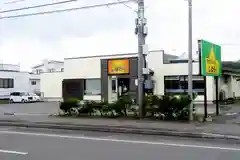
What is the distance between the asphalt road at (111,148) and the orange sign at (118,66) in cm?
2354

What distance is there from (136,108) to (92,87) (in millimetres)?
21227

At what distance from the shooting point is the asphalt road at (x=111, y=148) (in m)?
9.10

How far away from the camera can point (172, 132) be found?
1392cm

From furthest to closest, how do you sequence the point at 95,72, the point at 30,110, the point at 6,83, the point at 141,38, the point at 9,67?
1. the point at 9,67
2. the point at 6,83
3. the point at 95,72
4. the point at 30,110
5. the point at 141,38

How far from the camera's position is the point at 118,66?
122 ft

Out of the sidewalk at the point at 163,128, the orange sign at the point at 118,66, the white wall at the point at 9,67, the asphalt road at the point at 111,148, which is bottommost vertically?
the asphalt road at the point at 111,148

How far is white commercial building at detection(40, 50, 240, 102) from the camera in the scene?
35.4 metres

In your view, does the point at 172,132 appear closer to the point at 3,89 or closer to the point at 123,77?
the point at 123,77

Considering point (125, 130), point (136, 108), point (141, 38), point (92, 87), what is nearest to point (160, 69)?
point (92, 87)

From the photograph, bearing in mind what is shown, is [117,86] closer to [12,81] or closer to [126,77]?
[126,77]

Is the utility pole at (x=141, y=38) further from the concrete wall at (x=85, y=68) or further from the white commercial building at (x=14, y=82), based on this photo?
the white commercial building at (x=14, y=82)

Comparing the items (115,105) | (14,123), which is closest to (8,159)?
(14,123)

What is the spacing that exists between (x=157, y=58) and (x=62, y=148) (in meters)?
27.2

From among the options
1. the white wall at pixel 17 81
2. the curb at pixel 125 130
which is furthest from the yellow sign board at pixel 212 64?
the white wall at pixel 17 81
